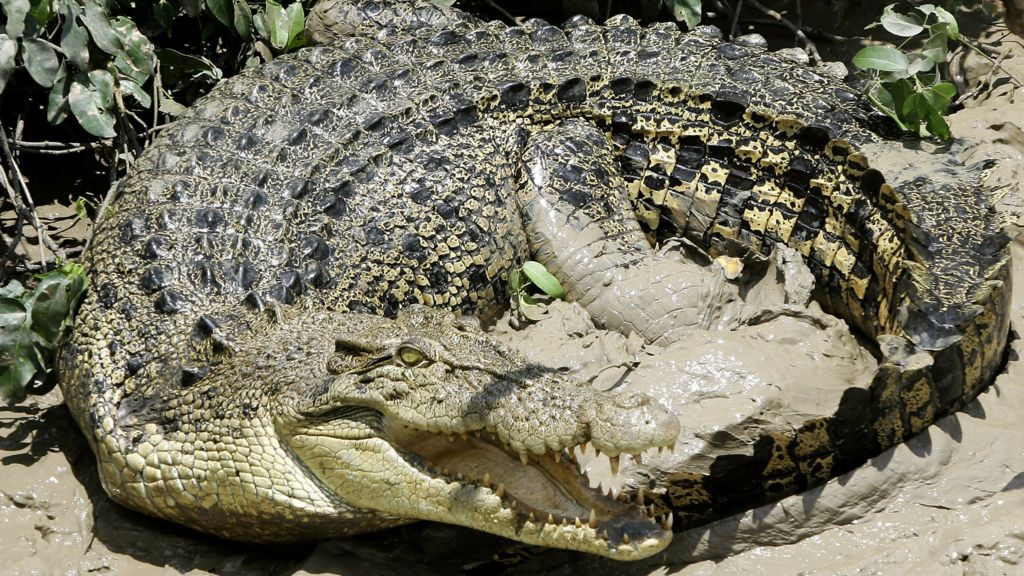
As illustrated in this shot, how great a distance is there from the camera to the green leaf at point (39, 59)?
4.46 metres

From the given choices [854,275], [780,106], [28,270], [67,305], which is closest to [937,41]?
[780,106]

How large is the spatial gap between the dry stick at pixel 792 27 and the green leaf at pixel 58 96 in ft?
11.8

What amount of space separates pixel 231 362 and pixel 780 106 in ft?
8.76

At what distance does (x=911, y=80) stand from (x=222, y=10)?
10.3 feet

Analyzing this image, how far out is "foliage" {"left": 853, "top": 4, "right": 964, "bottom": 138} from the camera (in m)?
4.71

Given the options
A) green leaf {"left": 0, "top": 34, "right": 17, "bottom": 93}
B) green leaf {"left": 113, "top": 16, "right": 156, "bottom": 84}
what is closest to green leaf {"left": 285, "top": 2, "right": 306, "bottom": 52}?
green leaf {"left": 113, "top": 16, "right": 156, "bottom": 84}

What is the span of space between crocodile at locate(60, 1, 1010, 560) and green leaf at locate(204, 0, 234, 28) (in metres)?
0.54

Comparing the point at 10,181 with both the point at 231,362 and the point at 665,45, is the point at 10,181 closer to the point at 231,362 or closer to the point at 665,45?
the point at 231,362

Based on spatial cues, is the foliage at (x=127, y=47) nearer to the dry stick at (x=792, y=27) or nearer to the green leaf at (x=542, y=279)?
the green leaf at (x=542, y=279)

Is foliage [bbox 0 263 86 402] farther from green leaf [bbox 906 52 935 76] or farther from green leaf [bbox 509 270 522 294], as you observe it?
green leaf [bbox 906 52 935 76]

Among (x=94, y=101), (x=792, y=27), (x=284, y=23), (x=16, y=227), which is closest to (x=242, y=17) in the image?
(x=284, y=23)

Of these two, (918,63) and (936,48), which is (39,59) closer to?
(918,63)

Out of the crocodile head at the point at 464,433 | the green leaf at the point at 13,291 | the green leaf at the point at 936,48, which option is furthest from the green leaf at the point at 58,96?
the green leaf at the point at 936,48

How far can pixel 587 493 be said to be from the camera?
334 cm
